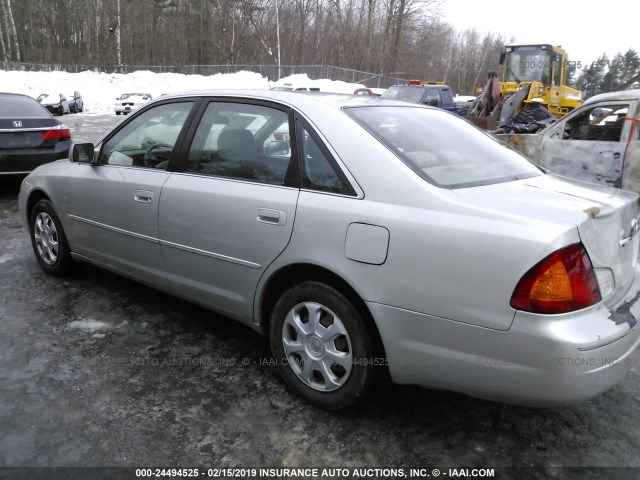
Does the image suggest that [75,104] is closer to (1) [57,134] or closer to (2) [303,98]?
(1) [57,134]

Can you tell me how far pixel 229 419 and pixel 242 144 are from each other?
155 cm

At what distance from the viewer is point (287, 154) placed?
272 cm

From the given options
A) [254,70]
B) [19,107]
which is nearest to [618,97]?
[19,107]

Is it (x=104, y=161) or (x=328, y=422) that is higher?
(x=104, y=161)

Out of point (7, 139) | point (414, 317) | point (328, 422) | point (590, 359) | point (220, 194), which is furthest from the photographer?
point (7, 139)

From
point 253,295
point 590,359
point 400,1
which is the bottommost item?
point 253,295

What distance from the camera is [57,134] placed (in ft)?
24.9

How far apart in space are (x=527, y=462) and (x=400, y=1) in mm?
49353

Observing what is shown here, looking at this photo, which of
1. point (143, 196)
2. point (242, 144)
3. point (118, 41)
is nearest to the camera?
point (242, 144)

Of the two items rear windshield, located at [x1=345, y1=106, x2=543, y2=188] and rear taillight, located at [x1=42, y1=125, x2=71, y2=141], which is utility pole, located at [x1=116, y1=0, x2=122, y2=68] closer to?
rear taillight, located at [x1=42, y1=125, x2=71, y2=141]

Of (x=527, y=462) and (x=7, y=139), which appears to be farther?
(x=7, y=139)

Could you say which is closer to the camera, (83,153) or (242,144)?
(242,144)

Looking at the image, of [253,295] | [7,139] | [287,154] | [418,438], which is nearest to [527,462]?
[418,438]

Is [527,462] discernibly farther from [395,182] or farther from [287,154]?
[287,154]
